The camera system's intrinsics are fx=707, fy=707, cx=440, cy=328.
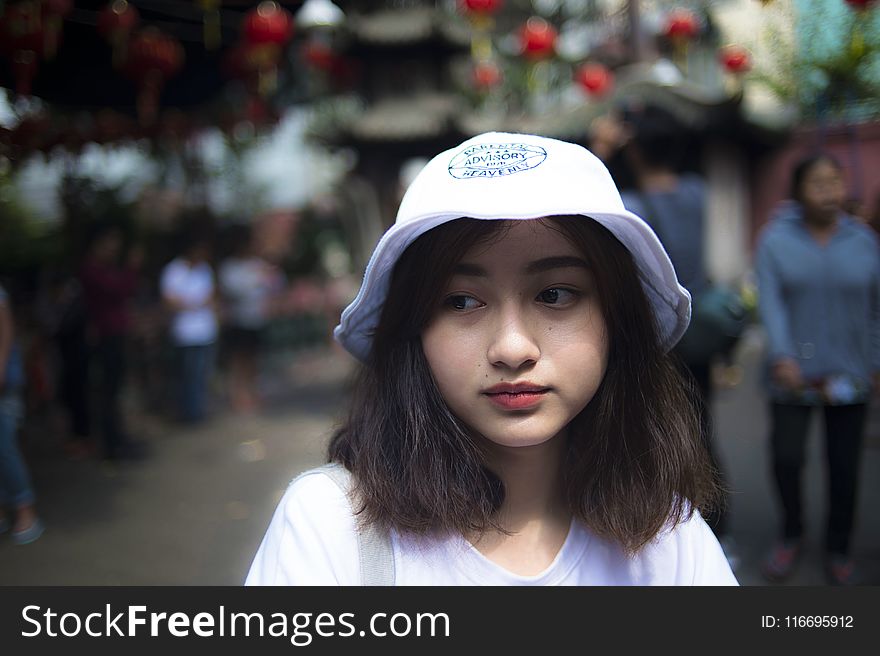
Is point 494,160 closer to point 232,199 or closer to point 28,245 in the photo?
point 28,245

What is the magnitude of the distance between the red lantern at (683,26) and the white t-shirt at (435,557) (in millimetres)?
4266

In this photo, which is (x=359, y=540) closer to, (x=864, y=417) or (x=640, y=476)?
(x=640, y=476)

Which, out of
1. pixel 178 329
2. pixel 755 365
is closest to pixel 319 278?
pixel 178 329

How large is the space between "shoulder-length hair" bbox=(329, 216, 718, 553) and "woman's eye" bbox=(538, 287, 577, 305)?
0.19 ft

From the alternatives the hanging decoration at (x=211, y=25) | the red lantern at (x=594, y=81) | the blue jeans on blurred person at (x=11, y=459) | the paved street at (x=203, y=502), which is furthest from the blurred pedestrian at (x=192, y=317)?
the red lantern at (x=594, y=81)

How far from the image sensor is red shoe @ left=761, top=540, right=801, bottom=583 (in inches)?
111

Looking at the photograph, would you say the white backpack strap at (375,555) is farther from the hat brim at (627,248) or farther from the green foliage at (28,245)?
the green foliage at (28,245)

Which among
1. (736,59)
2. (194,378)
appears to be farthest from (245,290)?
(736,59)

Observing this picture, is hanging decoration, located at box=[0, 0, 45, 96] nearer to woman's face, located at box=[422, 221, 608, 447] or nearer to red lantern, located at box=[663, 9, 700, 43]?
woman's face, located at box=[422, 221, 608, 447]

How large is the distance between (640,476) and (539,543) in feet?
0.65

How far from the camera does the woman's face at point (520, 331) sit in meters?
1.00

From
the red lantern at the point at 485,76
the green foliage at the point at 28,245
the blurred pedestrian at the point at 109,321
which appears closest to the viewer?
the blurred pedestrian at the point at 109,321

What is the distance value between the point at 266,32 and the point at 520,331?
337 cm

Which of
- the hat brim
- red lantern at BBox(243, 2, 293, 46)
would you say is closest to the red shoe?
the hat brim
